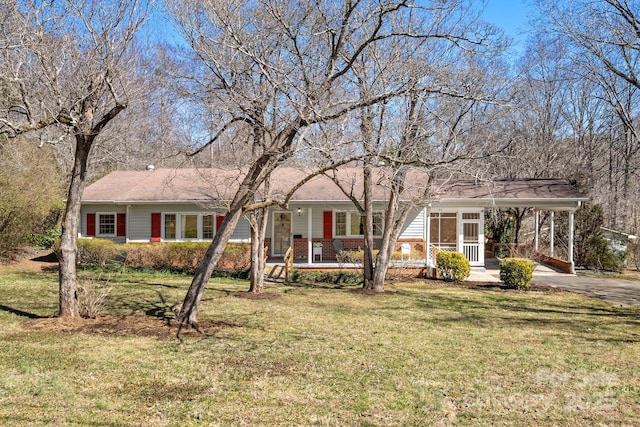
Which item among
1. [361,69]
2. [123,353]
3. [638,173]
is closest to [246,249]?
[361,69]

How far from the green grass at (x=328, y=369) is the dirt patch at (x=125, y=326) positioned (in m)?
0.23

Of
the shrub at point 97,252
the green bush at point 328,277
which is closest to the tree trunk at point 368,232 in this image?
the green bush at point 328,277

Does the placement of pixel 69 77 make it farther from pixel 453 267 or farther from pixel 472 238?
pixel 472 238

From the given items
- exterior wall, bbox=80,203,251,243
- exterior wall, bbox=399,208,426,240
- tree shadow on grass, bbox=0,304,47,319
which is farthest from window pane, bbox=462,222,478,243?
tree shadow on grass, bbox=0,304,47,319

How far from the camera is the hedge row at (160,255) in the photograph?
59.9 feet

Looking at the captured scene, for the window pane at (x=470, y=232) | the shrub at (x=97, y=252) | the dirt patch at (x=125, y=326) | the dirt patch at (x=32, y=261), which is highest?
the window pane at (x=470, y=232)

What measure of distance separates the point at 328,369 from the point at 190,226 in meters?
15.1

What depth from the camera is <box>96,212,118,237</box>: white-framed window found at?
2098 cm

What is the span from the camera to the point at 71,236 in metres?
8.52

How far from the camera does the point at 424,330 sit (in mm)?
9445

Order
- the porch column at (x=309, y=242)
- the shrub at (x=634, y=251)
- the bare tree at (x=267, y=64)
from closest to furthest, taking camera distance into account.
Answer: the bare tree at (x=267, y=64)
the porch column at (x=309, y=242)
the shrub at (x=634, y=251)

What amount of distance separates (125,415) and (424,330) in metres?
6.17

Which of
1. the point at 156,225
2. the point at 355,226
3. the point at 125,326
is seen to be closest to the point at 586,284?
the point at 355,226

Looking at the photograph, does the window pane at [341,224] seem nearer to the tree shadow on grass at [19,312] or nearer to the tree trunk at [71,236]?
the tree shadow on grass at [19,312]
